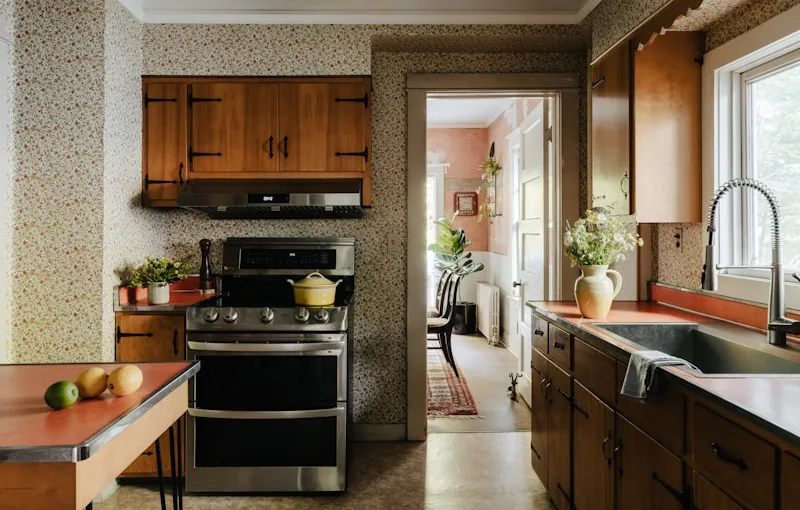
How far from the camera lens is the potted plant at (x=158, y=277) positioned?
113 inches

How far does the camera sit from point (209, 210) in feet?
10.7

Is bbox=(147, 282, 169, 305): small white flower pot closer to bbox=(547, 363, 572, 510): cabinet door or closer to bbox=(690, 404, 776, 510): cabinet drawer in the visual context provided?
bbox=(547, 363, 572, 510): cabinet door

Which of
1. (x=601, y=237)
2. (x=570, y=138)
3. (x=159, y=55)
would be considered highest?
(x=159, y=55)

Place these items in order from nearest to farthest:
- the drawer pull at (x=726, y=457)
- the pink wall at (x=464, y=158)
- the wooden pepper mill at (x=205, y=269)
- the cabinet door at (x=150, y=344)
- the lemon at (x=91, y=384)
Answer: the drawer pull at (x=726, y=457)
the lemon at (x=91, y=384)
the cabinet door at (x=150, y=344)
the wooden pepper mill at (x=205, y=269)
the pink wall at (x=464, y=158)

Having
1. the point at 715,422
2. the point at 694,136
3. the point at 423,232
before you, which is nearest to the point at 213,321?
the point at 423,232

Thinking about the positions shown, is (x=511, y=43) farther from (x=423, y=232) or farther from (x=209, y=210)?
(x=209, y=210)

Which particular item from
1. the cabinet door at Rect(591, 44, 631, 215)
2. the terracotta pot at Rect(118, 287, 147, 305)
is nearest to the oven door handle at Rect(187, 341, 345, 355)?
the terracotta pot at Rect(118, 287, 147, 305)

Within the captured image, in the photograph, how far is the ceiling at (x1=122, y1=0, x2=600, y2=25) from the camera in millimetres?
3143

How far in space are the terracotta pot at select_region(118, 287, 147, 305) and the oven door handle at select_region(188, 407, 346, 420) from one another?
70cm

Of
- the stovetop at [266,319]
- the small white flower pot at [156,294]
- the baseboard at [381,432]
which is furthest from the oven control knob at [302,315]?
the baseboard at [381,432]

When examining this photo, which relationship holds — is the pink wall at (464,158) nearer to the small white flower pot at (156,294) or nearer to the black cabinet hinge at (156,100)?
the black cabinet hinge at (156,100)

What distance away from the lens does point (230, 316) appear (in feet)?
8.91

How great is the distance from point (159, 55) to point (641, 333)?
295 cm

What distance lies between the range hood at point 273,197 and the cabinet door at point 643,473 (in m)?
1.83
